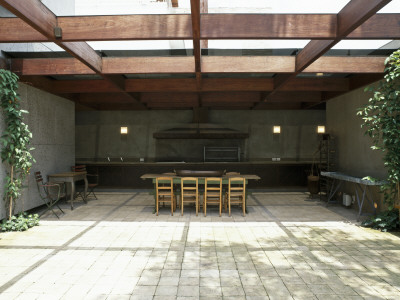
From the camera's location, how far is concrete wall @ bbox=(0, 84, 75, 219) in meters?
5.90

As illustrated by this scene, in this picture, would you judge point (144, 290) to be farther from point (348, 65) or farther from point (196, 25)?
point (348, 65)

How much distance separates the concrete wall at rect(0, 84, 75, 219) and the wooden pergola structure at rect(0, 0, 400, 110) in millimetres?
319

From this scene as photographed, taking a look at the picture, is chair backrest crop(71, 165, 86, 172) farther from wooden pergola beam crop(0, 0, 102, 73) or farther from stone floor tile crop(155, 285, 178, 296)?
stone floor tile crop(155, 285, 178, 296)

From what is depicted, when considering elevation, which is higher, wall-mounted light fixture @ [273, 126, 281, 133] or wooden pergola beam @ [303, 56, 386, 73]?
wooden pergola beam @ [303, 56, 386, 73]

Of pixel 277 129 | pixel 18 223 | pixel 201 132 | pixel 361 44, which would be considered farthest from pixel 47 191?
pixel 277 129

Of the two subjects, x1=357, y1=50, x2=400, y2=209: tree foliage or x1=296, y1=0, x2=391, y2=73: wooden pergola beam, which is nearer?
x1=296, y1=0, x2=391, y2=73: wooden pergola beam

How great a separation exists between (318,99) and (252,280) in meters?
6.26

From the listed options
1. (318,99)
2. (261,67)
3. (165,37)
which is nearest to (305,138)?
(318,99)

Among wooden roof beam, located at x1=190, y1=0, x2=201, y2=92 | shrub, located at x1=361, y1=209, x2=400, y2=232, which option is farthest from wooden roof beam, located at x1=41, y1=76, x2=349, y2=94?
shrub, located at x1=361, y1=209, x2=400, y2=232

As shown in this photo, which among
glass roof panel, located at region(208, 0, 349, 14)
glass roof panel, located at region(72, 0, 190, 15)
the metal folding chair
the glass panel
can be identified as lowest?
the metal folding chair

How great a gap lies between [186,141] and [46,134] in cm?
484

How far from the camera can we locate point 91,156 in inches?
417

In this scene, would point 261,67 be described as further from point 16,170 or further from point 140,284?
point 16,170

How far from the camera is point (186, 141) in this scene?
10.4m
